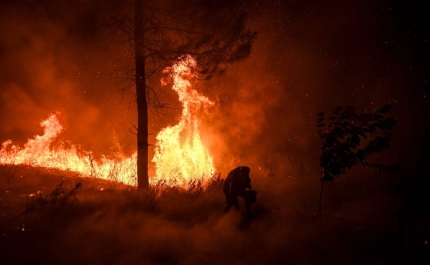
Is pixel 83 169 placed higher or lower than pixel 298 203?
higher

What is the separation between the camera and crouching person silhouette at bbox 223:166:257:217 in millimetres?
7832

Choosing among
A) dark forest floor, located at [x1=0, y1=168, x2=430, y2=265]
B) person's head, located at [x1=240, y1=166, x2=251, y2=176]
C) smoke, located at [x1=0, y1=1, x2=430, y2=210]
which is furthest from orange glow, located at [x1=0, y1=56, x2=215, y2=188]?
person's head, located at [x1=240, y1=166, x2=251, y2=176]

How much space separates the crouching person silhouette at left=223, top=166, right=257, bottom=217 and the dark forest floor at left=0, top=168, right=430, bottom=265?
0.31 meters

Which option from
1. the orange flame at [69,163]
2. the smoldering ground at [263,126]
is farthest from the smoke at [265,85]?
the orange flame at [69,163]

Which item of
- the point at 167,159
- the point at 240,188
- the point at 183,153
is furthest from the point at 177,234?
the point at 183,153

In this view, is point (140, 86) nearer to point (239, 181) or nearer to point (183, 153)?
point (239, 181)

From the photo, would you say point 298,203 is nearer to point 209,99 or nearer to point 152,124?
point 209,99

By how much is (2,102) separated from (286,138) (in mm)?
13792

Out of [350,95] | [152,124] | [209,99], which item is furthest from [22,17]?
[350,95]

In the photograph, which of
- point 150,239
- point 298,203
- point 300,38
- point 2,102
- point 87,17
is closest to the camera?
point 150,239

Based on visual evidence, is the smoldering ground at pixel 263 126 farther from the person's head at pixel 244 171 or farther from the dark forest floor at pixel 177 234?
the person's head at pixel 244 171

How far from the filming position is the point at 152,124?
64.5 feet

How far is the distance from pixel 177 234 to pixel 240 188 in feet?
5.24

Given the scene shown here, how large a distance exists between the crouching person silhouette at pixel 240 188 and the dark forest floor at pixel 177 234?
307 mm
